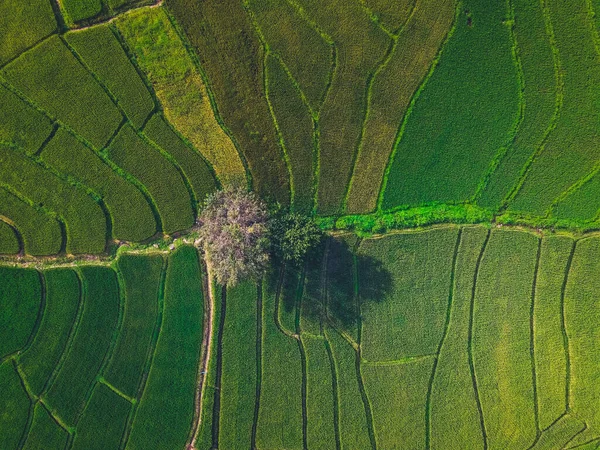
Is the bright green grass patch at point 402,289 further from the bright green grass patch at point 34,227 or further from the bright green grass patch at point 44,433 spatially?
the bright green grass patch at point 44,433

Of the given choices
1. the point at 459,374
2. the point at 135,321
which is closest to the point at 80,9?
the point at 135,321

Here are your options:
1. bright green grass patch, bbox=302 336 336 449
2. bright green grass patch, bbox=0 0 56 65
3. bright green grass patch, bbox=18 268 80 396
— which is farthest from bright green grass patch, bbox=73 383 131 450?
bright green grass patch, bbox=0 0 56 65

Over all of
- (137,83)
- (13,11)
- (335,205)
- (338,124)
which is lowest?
(335,205)

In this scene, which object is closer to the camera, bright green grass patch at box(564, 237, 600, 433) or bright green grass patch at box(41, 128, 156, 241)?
bright green grass patch at box(41, 128, 156, 241)

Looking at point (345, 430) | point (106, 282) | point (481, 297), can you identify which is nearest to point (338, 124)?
point (481, 297)

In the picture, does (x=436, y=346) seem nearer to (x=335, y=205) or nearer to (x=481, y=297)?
(x=481, y=297)

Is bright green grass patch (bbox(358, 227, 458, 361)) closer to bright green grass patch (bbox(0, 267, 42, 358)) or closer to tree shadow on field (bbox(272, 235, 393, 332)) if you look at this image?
tree shadow on field (bbox(272, 235, 393, 332))
